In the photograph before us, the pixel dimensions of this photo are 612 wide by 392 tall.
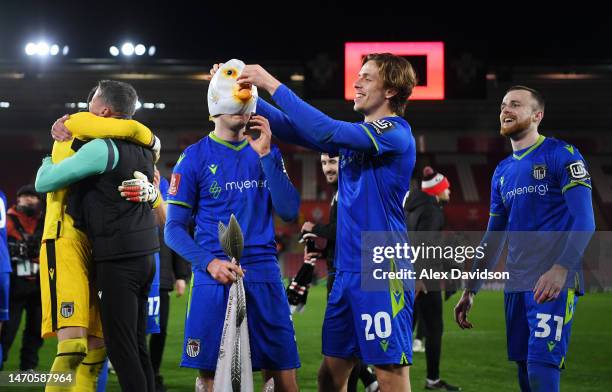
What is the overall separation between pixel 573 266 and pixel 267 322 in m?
1.65

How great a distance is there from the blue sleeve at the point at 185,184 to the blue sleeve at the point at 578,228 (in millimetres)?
1908

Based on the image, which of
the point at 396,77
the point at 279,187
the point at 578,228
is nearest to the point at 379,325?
the point at 279,187

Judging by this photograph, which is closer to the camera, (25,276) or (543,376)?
(543,376)

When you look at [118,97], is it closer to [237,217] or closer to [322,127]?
[237,217]

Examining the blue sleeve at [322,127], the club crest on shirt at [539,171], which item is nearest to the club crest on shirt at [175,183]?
the blue sleeve at [322,127]

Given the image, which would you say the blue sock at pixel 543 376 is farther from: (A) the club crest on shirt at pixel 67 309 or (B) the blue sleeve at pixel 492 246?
(A) the club crest on shirt at pixel 67 309

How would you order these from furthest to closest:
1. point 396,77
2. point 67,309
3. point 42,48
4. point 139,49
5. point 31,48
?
point 139,49
point 31,48
point 42,48
point 67,309
point 396,77

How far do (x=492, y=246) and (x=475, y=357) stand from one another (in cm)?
468

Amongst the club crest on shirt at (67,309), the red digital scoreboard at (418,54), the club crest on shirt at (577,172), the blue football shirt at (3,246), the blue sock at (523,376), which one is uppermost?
the red digital scoreboard at (418,54)

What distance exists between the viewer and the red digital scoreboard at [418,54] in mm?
19281

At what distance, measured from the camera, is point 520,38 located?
2527 centimetres

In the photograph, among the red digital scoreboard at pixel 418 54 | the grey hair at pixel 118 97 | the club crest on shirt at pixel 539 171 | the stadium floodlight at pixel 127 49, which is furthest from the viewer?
the stadium floodlight at pixel 127 49

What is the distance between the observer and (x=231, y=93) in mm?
3572

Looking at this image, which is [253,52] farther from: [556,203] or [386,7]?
[556,203]
